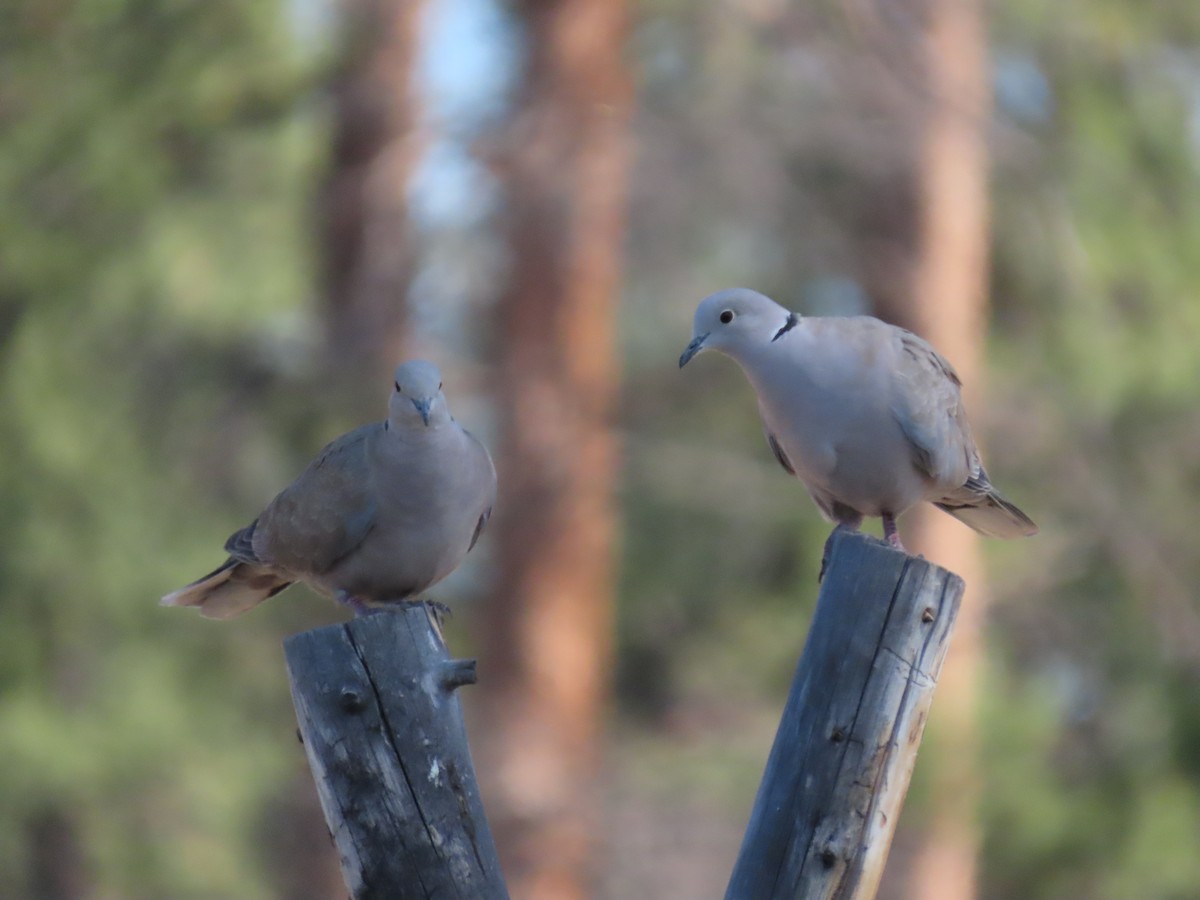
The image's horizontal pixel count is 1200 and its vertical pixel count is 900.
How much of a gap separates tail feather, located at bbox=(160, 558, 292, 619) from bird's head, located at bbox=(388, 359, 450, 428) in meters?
0.80

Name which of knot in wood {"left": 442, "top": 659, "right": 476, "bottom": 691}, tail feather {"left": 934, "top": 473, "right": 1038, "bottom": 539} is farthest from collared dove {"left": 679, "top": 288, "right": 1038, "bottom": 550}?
knot in wood {"left": 442, "top": 659, "right": 476, "bottom": 691}

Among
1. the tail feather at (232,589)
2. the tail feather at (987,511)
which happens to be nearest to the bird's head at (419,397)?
the tail feather at (232,589)

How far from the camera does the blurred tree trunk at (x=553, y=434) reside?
952 centimetres

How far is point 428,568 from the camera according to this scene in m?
4.30

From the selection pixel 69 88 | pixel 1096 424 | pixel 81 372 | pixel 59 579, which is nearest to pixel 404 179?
pixel 69 88

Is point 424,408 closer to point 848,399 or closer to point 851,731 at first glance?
point 848,399

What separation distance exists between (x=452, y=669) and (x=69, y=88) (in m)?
7.41

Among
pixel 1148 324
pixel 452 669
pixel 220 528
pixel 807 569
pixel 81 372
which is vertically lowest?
pixel 807 569

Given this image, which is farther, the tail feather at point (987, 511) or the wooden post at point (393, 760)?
the tail feather at point (987, 511)

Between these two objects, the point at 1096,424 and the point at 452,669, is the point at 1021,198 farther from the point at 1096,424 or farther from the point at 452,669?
the point at 452,669

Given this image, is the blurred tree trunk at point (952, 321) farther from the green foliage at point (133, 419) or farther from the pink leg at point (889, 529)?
the pink leg at point (889, 529)

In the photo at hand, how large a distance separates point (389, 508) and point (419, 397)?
12.4 inches

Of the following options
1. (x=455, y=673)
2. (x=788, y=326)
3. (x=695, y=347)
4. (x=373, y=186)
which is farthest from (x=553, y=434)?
(x=455, y=673)

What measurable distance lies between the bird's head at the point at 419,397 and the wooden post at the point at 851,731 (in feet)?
3.84
